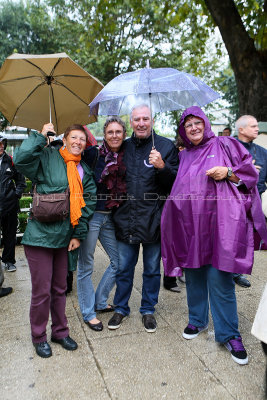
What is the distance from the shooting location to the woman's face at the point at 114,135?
3109mm

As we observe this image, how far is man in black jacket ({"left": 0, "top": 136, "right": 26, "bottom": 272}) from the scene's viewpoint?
4.78 metres

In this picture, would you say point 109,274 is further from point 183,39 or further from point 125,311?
point 183,39

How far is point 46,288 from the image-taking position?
2.74 meters

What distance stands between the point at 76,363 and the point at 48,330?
64cm

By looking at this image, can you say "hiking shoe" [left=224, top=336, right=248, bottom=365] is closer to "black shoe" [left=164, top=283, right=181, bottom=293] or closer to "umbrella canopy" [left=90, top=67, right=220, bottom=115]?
"black shoe" [left=164, top=283, right=181, bottom=293]

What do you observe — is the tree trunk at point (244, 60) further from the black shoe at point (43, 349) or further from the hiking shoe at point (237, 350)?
the black shoe at point (43, 349)

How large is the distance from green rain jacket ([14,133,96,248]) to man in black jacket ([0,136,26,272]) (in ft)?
7.30

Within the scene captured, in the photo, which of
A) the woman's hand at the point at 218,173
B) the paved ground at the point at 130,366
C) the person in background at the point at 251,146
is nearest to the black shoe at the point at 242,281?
the person in background at the point at 251,146

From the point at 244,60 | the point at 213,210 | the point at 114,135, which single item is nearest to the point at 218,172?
the point at 213,210

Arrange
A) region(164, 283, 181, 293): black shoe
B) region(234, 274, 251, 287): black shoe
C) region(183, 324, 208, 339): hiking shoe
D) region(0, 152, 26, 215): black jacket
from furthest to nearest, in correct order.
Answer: region(0, 152, 26, 215): black jacket → region(234, 274, 251, 287): black shoe → region(164, 283, 181, 293): black shoe → region(183, 324, 208, 339): hiking shoe

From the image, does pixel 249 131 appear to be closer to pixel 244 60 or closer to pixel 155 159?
pixel 155 159

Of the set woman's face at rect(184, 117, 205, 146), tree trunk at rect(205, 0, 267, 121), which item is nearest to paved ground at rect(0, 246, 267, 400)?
woman's face at rect(184, 117, 205, 146)

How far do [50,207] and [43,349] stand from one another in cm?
119

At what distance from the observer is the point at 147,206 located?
3115 mm
